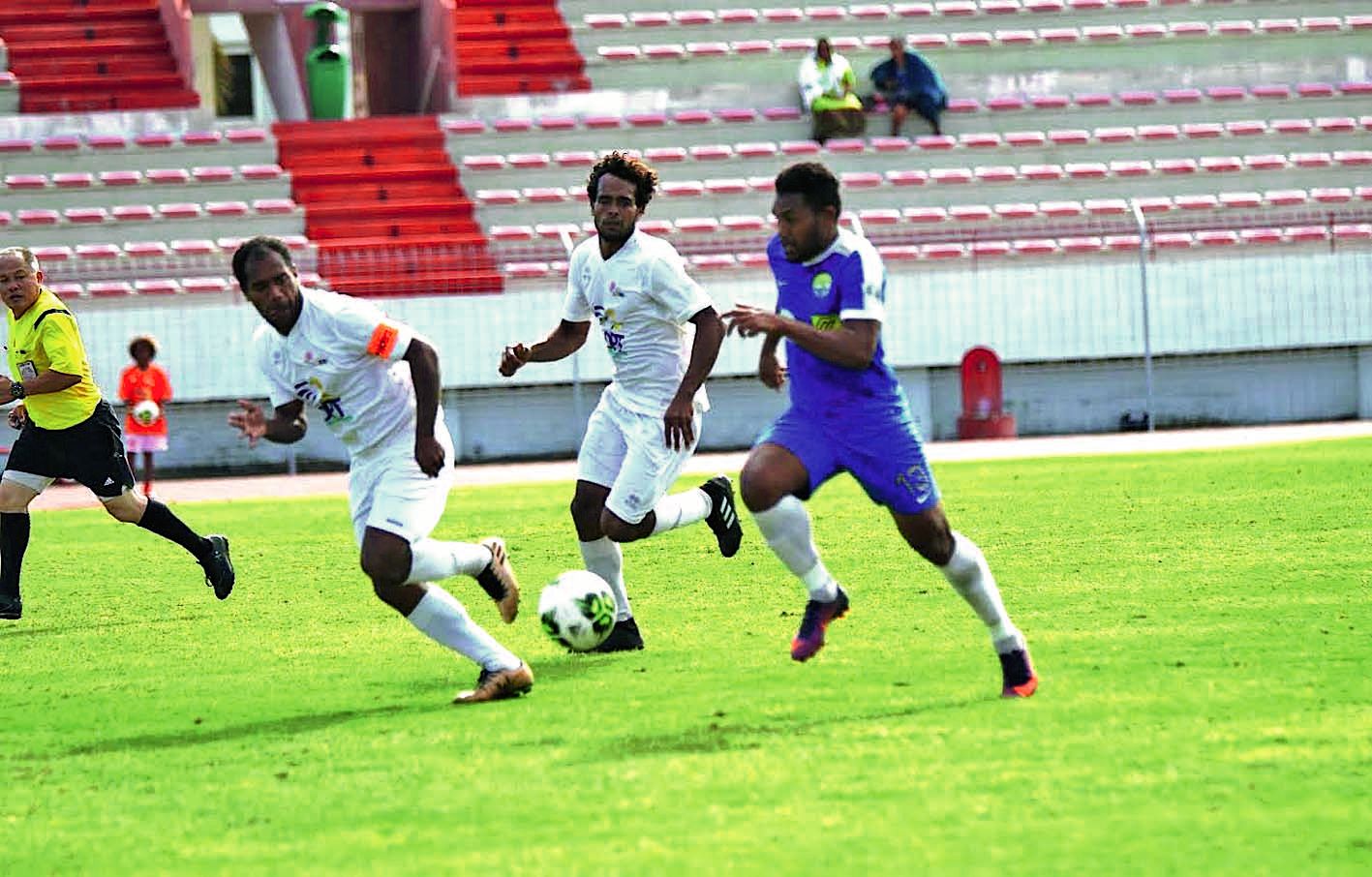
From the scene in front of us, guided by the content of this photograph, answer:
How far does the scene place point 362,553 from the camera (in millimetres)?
7168

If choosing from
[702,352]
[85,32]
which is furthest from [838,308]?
[85,32]

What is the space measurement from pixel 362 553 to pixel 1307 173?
21665mm

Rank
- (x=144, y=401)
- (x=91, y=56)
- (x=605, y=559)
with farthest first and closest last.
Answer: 1. (x=91, y=56)
2. (x=144, y=401)
3. (x=605, y=559)

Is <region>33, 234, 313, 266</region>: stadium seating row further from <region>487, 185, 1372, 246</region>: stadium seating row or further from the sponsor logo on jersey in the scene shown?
the sponsor logo on jersey

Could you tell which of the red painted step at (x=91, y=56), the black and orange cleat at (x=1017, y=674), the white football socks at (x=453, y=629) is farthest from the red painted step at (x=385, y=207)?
the black and orange cleat at (x=1017, y=674)

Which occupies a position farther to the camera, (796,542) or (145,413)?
(145,413)

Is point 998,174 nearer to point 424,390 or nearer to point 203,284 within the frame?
point 203,284

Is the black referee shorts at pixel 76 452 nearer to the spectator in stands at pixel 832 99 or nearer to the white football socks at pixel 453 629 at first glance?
the white football socks at pixel 453 629

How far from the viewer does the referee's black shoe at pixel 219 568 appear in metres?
10.7

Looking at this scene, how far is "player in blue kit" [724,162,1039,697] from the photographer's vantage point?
688 centimetres

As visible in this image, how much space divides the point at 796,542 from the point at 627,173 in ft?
6.09

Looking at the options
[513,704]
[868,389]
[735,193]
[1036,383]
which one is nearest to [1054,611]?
[868,389]

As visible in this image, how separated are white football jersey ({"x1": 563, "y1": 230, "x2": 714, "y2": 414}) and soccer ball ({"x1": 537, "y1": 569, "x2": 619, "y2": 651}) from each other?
1128mm

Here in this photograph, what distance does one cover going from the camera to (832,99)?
26.6 m
